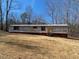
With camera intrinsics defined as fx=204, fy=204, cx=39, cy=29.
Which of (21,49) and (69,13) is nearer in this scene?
(21,49)

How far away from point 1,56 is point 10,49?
6.41 feet

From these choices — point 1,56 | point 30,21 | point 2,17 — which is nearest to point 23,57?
point 1,56

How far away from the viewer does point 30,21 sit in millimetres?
53781

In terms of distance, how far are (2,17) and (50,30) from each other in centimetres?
1364

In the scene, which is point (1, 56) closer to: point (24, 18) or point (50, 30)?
point (50, 30)

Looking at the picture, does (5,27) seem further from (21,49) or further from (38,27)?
(21,49)

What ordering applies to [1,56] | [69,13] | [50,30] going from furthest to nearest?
[69,13], [50,30], [1,56]

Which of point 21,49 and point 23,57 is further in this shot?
point 21,49

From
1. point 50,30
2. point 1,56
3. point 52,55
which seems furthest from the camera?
Answer: point 50,30

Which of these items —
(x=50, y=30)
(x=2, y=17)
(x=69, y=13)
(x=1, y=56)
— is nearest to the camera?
→ (x=1, y=56)

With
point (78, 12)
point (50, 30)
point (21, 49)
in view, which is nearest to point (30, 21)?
point (78, 12)

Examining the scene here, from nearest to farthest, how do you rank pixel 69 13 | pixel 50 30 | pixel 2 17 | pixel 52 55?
pixel 52 55 → pixel 50 30 → pixel 2 17 → pixel 69 13

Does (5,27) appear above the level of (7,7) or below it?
below

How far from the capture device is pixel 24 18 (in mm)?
54812
